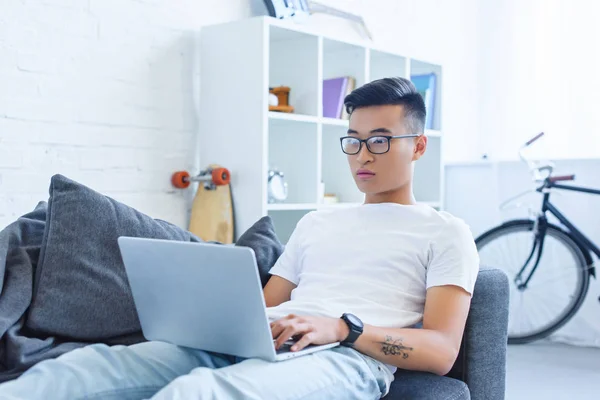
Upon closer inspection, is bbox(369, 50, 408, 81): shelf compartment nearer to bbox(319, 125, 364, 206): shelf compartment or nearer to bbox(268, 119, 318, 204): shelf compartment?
bbox(319, 125, 364, 206): shelf compartment

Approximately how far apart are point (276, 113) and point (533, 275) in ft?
5.82

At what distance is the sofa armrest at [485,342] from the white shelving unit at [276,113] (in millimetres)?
1311

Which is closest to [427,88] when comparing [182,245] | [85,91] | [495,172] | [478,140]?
[495,172]

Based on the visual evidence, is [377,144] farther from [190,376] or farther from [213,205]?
[213,205]

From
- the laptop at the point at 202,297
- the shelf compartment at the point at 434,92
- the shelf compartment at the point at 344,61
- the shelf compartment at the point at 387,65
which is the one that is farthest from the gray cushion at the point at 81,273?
the shelf compartment at the point at 434,92

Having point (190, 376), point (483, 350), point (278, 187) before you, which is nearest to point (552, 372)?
point (278, 187)

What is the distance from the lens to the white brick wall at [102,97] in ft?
8.29

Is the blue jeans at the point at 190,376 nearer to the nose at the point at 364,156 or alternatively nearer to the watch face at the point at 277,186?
the nose at the point at 364,156

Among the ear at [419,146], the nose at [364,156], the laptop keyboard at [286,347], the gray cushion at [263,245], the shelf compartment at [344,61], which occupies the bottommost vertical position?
the laptop keyboard at [286,347]

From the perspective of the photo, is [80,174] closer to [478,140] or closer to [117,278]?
[117,278]

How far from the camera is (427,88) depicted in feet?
13.0

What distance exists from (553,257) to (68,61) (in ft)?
8.42

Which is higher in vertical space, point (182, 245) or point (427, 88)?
point (427, 88)

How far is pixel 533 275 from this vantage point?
3.94 meters
